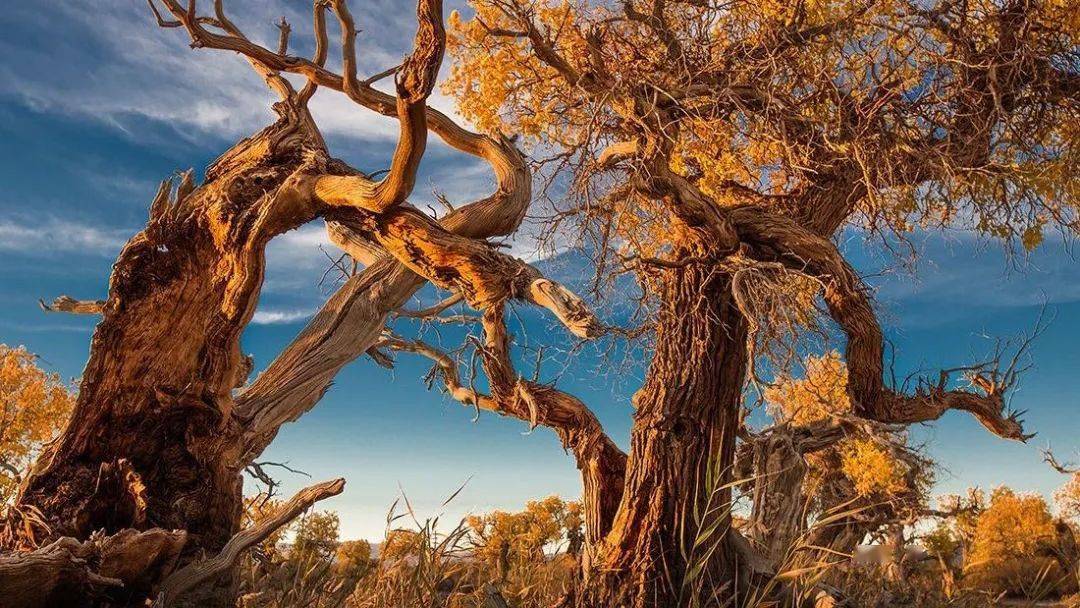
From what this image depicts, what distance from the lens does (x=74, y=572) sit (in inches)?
167

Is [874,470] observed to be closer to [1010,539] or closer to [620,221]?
[620,221]

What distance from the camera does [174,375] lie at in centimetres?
676

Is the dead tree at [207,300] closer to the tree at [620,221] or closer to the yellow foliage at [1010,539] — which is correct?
the tree at [620,221]

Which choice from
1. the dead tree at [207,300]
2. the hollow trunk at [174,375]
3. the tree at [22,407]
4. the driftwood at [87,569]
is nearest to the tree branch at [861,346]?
the dead tree at [207,300]

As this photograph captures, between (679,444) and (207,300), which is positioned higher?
(207,300)

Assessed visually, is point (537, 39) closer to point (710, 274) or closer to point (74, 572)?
point (710, 274)

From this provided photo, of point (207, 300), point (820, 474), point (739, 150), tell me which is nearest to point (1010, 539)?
point (820, 474)

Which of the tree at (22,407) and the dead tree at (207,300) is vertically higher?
the tree at (22,407)

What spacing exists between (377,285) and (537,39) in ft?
12.0

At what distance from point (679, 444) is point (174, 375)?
4.50m

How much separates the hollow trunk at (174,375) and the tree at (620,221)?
0.02m

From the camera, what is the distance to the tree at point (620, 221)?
21.8 feet

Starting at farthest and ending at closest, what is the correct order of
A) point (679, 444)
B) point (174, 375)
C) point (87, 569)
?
1. point (679, 444)
2. point (174, 375)
3. point (87, 569)

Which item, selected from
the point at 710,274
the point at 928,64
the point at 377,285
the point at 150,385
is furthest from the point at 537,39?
the point at 150,385
